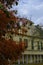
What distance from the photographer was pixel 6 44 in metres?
12.1

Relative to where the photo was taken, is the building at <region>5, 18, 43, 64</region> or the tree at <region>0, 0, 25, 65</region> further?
the building at <region>5, 18, 43, 64</region>

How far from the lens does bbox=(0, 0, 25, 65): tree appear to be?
11.4m

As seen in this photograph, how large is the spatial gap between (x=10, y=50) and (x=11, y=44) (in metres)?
0.30

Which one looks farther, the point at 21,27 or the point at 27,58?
the point at 27,58

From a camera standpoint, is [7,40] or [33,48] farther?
[33,48]

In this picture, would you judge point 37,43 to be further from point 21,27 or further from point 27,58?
point 21,27

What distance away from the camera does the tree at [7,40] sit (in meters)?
11.4

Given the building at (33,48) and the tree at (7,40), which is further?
the building at (33,48)

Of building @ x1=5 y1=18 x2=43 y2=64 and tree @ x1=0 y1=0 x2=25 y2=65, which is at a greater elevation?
tree @ x1=0 y1=0 x2=25 y2=65

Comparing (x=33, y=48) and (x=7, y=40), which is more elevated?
(x=7, y=40)

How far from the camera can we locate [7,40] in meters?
12.4

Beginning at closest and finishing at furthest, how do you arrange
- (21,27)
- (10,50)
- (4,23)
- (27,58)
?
1. (4,23)
2. (10,50)
3. (21,27)
4. (27,58)

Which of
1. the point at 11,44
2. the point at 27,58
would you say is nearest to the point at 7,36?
the point at 11,44

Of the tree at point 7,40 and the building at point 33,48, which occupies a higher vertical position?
the tree at point 7,40
